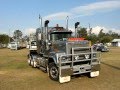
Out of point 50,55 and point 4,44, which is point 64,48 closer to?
point 50,55

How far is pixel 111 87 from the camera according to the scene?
11.6 m

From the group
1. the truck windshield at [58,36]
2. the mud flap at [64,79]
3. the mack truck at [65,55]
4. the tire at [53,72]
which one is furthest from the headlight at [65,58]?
the truck windshield at [58,36]

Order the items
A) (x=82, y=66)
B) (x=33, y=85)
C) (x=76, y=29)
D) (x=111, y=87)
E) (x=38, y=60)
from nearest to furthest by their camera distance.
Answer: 1. (x=111, y=87)
2. (x=33, y=85)
3. (x=82, y=66)
4. (x=76, y=29)
5. (x=38, y=60)

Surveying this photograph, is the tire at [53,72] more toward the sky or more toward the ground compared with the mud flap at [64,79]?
more toward the sky

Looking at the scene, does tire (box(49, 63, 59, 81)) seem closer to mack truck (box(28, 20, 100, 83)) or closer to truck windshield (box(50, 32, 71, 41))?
mack truck (box(28, 20, 100, 83))

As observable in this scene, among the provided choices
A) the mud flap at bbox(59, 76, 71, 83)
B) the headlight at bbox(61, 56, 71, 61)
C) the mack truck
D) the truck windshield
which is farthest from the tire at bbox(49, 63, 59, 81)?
the truck windshield

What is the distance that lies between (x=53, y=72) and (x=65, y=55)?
147 cm

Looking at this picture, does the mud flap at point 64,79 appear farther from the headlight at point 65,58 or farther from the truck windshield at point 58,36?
the truck windshield at point 58,36

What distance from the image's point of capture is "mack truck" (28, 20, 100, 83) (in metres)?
13.0

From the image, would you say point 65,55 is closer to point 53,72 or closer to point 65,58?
point 65,58

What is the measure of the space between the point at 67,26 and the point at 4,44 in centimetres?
9262

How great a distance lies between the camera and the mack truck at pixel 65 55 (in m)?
13.0

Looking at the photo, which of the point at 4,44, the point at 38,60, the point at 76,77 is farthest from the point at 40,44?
the point at 4,44

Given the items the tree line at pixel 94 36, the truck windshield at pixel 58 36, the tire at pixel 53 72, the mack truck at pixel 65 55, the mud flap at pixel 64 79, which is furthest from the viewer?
the tree line at pixel 94 36
